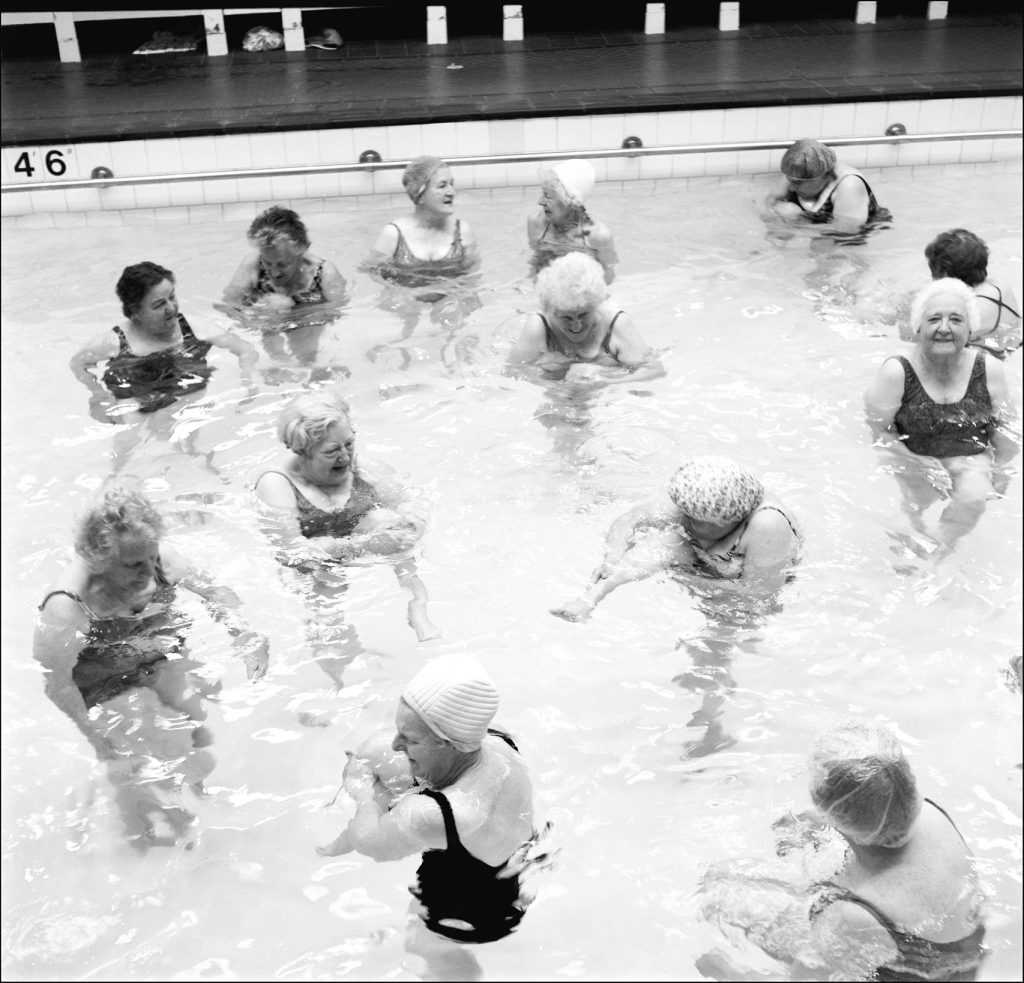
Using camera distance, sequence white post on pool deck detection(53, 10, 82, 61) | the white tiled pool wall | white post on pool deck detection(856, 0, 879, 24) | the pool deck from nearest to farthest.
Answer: the white tiled pool wall
the pool deck
white post on pool deck detection(53, 10, 82, 61)
white post on pool deck detection(856, 0, 879, 24)

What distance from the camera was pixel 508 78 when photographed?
434 inches

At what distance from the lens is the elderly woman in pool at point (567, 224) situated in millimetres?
7422

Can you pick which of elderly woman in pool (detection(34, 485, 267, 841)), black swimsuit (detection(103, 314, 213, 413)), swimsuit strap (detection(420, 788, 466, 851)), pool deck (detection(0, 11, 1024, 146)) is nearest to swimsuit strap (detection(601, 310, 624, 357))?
black swimsuit (detection(103, 314, 213, 413))

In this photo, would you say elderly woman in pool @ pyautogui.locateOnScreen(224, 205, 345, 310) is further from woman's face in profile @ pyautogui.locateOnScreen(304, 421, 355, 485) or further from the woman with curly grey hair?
the woman with curly grey hair

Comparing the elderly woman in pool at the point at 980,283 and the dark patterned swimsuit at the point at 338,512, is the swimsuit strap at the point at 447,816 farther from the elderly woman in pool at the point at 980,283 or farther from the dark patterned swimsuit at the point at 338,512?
the elderly woman in pool at the point at 980,283

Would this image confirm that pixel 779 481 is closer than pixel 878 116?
Yes

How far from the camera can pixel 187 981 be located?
12.2ft

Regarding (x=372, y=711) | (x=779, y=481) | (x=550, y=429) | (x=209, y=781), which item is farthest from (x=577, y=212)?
(x=209, y=781)

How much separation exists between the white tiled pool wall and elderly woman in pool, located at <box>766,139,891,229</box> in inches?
57.1

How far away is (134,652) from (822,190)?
6157 millimetres

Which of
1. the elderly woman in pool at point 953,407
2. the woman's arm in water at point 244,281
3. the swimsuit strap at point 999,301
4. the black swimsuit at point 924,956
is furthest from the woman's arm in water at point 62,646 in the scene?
the swimsuit strap at point 999,301

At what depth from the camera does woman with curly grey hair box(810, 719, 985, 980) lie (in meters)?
2.97

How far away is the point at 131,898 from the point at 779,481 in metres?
3.63

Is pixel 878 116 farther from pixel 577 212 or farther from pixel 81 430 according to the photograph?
pixel 81 430
